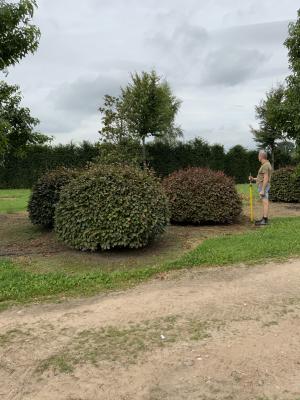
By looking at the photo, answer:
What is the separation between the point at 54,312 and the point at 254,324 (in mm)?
2135

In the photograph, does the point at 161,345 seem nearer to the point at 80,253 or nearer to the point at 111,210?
the point at 111,210

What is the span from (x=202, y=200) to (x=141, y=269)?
3913 mm

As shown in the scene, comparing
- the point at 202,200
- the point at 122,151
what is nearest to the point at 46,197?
the point at 202,200

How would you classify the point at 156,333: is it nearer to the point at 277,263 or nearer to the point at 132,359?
the point at 132,359

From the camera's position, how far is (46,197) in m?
9.89

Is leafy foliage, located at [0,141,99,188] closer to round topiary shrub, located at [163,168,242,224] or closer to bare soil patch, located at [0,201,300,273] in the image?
bare soil patch, located at [0,201,300,273]

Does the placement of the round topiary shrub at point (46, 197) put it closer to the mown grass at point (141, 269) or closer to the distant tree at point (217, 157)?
the mown grass at point (141, 269)

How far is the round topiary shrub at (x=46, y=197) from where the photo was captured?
32.0ft

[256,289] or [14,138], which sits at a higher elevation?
[14,138]

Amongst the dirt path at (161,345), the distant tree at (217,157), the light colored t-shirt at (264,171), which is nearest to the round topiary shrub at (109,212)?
the dirt path at (161,345)

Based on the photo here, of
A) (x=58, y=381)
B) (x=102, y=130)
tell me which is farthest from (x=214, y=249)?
(x=102, y=130)

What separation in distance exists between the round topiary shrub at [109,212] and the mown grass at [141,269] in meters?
0.72

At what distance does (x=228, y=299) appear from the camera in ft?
17.7

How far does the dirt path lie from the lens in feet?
11.3
